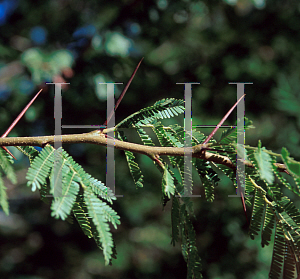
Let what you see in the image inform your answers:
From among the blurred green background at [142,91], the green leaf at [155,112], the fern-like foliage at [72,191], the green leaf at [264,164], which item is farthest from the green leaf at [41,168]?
the blurred green background at [142,91]

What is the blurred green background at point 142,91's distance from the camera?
4.31ft

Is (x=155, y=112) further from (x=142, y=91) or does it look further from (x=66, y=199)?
(x=142, y=91)

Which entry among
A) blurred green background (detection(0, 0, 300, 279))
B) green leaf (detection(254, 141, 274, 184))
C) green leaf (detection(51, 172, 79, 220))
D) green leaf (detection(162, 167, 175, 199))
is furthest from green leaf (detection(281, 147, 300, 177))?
blurred green background (detection(0, 0, 300, 279))

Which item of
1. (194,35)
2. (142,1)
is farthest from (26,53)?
(194,35)

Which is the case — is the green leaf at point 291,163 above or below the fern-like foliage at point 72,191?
above

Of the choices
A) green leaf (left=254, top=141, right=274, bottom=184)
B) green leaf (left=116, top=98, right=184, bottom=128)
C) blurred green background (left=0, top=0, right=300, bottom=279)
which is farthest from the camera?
blurred green background (left=0, top=0, right=300, bottom=279)

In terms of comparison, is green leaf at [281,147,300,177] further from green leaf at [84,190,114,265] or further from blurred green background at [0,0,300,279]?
blurred green background at [0,0,300,279]

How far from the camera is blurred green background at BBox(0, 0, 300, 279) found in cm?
131

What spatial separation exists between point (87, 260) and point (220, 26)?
58.0 inches

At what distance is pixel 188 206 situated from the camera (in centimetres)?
46

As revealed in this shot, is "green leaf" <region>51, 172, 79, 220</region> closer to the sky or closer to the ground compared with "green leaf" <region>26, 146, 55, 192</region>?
closer to the ground

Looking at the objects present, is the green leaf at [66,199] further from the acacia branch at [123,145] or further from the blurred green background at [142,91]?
the blurred green background at [142,91]

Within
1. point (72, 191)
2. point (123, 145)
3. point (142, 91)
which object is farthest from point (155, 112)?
point (142, 91)

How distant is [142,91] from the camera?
150cm
